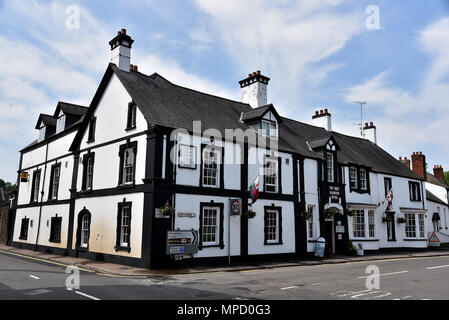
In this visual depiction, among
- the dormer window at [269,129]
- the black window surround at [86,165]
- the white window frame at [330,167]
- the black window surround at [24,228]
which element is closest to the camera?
the black window surround at [86,165]

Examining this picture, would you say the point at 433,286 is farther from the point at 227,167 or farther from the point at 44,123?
the point at 44,123

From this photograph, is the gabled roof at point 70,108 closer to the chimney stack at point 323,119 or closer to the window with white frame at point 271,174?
the window with white frame at point 271,174

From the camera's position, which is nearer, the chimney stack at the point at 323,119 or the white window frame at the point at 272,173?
the white window frame at the point at 272,173

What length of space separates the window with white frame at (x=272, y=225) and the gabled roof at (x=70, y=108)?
671 inches

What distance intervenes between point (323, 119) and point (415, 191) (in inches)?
427

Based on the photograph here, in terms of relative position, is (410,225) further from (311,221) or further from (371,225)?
(311,221)

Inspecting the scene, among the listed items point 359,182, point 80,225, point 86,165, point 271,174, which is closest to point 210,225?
point 271,174

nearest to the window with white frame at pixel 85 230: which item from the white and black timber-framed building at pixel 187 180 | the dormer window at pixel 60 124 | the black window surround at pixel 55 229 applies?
the white and black timber-framed building at pixel 187 180

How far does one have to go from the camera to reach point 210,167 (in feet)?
59.9

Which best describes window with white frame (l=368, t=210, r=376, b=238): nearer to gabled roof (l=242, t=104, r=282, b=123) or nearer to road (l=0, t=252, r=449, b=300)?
gabled roof (l=242, t=104, r=282, b=123)

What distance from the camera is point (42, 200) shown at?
26.5m

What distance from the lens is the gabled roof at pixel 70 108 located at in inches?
1065

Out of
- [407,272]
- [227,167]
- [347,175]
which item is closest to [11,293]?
[227,167]

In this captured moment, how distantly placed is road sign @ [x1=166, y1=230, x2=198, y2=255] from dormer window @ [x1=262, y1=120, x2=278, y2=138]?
8.60 meters
